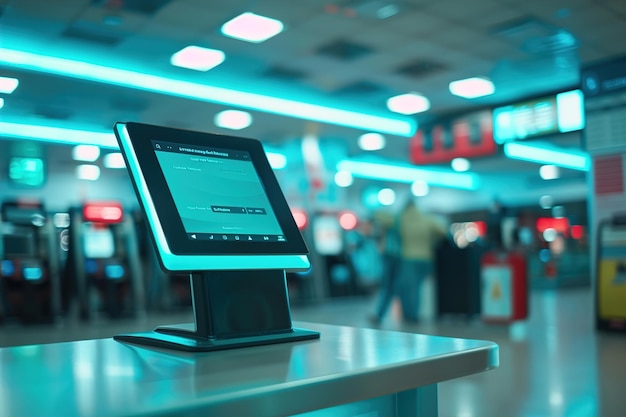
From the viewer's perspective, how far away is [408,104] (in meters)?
8.91

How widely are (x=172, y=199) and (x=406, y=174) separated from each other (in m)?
14.9

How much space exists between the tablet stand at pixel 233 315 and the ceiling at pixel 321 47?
450cm

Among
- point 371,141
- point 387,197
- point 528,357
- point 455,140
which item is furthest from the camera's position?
point 387,197

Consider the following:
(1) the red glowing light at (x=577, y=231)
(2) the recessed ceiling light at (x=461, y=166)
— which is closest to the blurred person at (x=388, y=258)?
(2) the recessed ceiling light at (x=461, y=166)

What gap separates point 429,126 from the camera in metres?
9.12

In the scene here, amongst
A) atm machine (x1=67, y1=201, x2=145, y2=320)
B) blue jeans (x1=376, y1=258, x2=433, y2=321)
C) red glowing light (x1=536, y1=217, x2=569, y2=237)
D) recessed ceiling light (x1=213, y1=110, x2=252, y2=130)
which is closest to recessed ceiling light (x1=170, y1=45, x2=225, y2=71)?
recessed ceiling light (x1=213, y1=110, x2=252, y2=130)

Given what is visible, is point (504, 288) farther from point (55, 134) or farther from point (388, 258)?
point (55, 134)

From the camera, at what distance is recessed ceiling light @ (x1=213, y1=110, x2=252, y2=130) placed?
350 inches

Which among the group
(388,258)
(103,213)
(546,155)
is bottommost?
(388,258)

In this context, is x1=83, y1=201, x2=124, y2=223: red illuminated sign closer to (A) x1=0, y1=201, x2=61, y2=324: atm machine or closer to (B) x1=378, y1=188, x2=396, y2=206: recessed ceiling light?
(A) x1=0, y1=201, x2=61, y2=324: atm machine

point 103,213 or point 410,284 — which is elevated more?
point 103,213

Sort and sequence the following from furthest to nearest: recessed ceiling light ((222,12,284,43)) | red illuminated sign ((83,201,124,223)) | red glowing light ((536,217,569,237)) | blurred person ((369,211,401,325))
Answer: red glowing light ((536,217,569,237))
red illuminated sign ((83,201,124,223))
blurred person ((369,211,401,325))
recessed ceiling light ((222,12,284,43))

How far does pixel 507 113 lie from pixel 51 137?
7.33 metres

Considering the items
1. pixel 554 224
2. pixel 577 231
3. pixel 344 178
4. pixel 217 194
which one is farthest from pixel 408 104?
pixel 577 231
